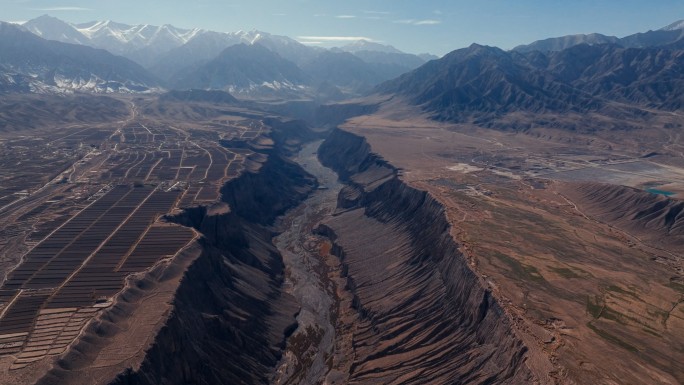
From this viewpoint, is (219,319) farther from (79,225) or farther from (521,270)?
(521,270)

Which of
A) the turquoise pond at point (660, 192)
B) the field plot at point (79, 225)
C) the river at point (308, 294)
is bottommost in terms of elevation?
the river at point (308, 294)

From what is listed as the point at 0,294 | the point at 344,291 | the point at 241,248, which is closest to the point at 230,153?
the point at 241,248

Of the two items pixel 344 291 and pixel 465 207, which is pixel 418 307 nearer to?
pixel 344 291

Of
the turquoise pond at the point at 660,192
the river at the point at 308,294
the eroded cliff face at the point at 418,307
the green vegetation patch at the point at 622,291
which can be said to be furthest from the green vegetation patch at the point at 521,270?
the turquoise pond at the point at 660,192

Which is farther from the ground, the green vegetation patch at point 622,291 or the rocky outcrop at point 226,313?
the green vegetation patch at point 622,291

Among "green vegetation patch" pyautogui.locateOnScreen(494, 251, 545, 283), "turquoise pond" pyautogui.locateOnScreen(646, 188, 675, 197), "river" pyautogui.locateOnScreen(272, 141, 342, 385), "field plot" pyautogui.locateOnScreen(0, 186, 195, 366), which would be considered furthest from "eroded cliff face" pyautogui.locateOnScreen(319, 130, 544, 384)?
"turquoise pond" pyautogui.locateOnScreen(646, 188, 675, 197)

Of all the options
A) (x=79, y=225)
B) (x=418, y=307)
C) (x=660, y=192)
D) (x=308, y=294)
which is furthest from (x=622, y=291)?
(x=79, y=225)

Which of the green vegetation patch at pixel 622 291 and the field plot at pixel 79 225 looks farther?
the green vegetation patch at pixel 622 291

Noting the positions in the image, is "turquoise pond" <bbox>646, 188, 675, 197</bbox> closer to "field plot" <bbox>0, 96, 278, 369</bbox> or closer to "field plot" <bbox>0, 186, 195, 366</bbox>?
"field plot" <bbox>0, 96, 278, 369</bbox>

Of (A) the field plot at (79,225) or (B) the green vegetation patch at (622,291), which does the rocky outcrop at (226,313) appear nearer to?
(A) the field plot at (79,225)

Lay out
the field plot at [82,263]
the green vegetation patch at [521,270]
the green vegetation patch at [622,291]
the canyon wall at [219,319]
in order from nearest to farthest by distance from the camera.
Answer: the canyon wall at [219,319] < the field plot at [82,263] < the green vegetation patch at [622,291] < the green vegetation patch at [521,270]
